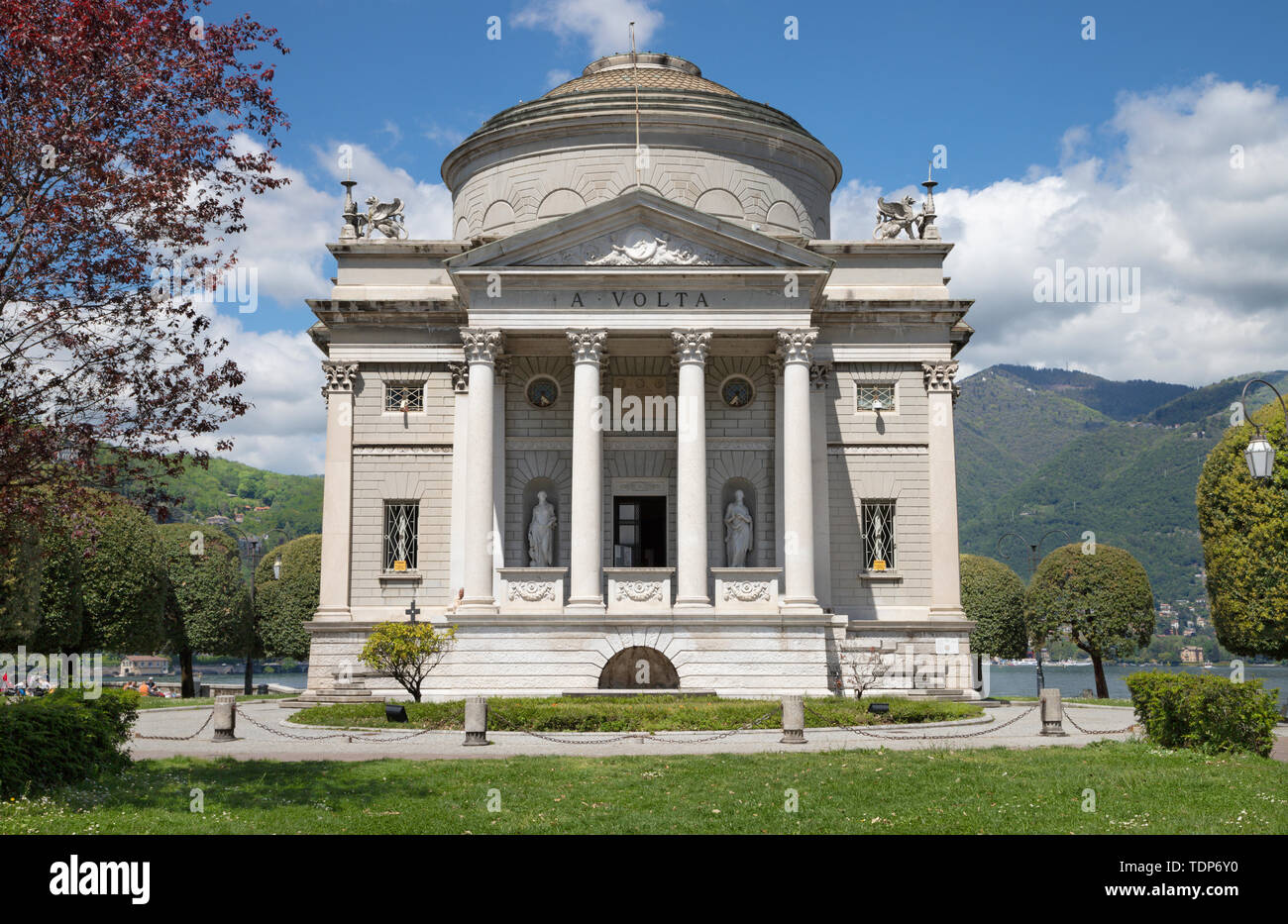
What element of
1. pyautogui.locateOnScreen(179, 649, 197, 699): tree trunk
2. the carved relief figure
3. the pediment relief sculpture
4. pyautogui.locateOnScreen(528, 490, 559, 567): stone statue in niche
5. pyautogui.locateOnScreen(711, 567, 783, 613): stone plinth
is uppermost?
the carved relief figure

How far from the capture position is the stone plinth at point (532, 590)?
3634 cm

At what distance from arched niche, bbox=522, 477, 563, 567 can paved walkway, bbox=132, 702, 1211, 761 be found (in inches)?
486

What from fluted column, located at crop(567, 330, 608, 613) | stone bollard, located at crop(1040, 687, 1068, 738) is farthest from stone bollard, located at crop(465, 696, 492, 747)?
stone bollard, located at crop(1040, 687, 1068, 738)

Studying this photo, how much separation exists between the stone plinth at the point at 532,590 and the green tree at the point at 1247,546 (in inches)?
909

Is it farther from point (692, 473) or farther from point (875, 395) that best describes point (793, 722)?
point (875, 395)

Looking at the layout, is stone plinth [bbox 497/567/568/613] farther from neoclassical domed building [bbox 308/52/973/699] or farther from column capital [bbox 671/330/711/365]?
column capital [bbox 671/330/711/365]

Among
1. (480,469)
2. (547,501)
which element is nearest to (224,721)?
(480,469)

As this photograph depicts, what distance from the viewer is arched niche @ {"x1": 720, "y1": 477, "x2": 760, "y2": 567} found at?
135 ft

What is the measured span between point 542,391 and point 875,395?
12.2 meters

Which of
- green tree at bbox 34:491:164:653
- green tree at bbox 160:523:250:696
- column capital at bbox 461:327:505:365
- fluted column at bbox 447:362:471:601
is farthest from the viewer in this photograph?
green tree at bbox 160:523:250:696

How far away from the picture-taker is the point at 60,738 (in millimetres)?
17500

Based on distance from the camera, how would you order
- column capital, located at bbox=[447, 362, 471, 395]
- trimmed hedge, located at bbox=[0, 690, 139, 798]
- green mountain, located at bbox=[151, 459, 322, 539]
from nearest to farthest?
trimmed hedge, located at bbox=[0, 690, 139, 798] → column capital, located at bbox=[447, 362, 471, 395] → green mountain, located at bbox=[151, 459, 322, 539]

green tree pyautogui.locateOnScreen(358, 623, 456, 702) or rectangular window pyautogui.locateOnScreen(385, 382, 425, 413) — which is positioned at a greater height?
rectangular window pyautogui.locateOnScreen(385, 382, 425, 413)
